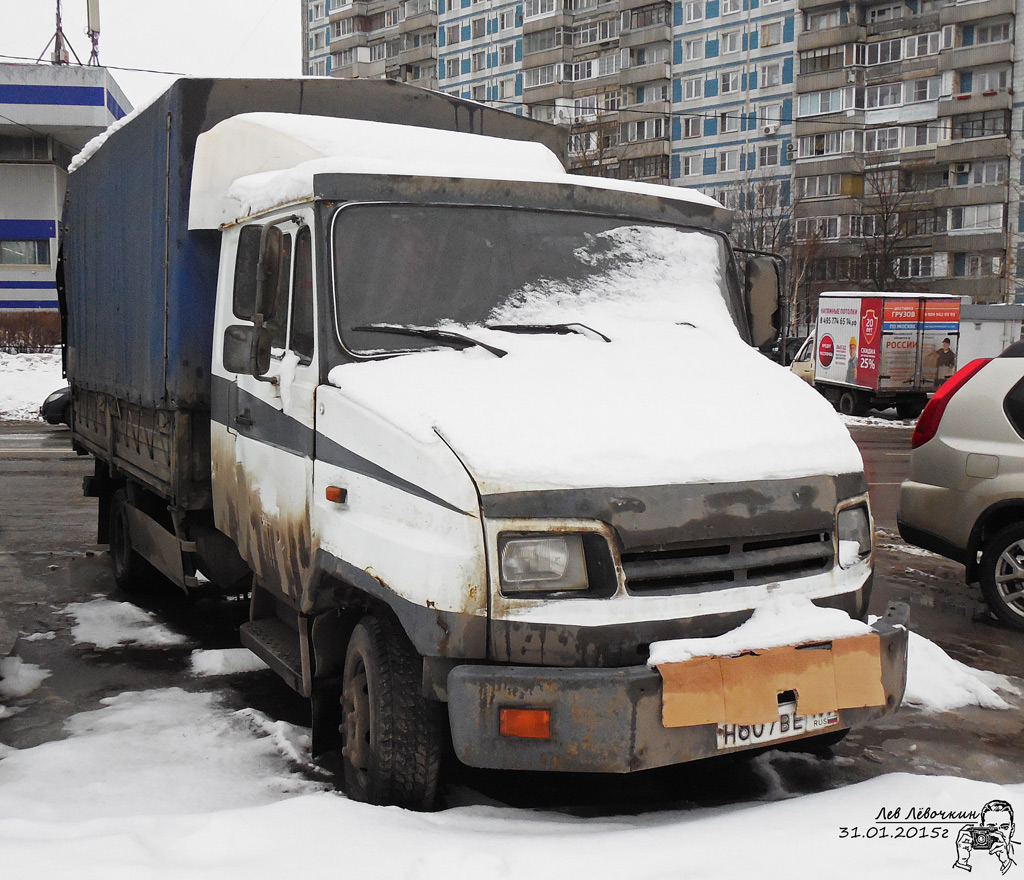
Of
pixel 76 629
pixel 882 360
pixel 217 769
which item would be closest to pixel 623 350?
pixel 217 769

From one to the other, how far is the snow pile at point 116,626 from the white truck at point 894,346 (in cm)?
2222

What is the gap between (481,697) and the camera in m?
3.33

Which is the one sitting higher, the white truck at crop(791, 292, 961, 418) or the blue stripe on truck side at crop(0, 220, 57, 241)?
the blue stripe on truck side at crop(0, 220, 57, 241)

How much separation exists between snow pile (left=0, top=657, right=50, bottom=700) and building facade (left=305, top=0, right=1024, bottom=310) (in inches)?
1756

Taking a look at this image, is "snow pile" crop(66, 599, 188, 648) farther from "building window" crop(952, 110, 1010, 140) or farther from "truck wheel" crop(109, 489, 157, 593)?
"building window" crop(952, 110, 1010, 140)

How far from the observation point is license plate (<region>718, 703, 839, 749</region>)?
3.45m

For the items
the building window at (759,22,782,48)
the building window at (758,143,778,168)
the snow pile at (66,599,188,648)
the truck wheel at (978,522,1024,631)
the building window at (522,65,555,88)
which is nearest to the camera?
the snow pile at (66,599,188,648)

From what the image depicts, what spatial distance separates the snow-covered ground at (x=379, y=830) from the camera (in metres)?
3.14

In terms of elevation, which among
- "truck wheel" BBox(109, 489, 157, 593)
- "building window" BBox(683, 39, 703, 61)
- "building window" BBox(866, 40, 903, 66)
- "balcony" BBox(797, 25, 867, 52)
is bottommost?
"truck wheel" BBox(109, 489, 157, 593)

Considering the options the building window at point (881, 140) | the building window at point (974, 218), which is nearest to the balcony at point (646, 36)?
the building window at point (881, 140)

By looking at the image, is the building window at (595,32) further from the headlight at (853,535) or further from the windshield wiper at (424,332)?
the headlight at (853,535)

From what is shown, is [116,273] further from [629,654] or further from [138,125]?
[629,654]

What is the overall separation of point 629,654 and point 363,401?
1.28 m

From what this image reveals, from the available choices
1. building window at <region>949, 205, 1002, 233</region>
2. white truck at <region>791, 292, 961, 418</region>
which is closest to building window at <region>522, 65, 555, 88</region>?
building window at <region>949, 205, 1002, 233</region>
